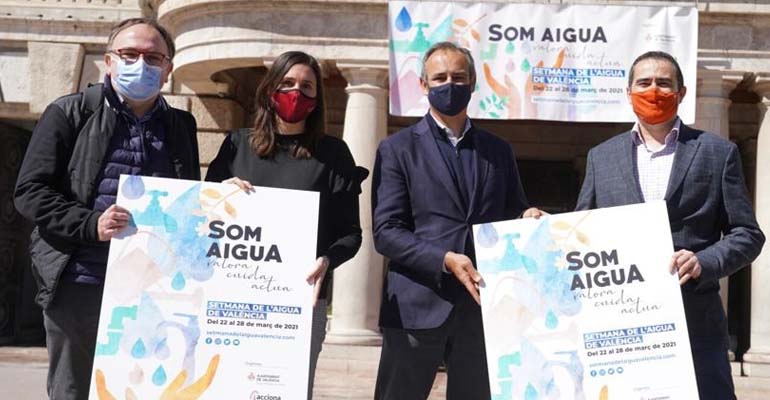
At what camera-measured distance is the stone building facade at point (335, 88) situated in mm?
11906

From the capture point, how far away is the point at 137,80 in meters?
4.06

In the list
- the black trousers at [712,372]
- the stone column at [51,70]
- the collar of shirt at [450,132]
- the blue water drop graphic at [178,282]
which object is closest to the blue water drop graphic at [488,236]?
the collar of shirt at [450,132]

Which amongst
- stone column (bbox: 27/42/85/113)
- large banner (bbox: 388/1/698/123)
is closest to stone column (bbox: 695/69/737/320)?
large banner (bbox: 388/1/698/123)

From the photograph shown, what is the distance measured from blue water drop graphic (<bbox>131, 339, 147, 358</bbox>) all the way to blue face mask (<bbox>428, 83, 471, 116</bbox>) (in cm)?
164

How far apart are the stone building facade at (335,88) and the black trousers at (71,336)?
7.98 metres

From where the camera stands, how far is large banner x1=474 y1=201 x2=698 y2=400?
3.68 m

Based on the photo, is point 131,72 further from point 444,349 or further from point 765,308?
point 765,308

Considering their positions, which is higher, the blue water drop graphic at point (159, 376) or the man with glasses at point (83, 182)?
the man with glasses at point (83, 182)

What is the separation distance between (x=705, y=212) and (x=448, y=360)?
129 centimetres

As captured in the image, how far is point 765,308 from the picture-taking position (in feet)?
A: 38.7

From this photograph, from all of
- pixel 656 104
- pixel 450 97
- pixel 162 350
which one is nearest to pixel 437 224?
pixel 450 97

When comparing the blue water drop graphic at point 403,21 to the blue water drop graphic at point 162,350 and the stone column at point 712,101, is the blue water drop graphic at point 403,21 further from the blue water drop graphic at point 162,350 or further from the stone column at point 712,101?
the blue water drop graphic at point 162,350

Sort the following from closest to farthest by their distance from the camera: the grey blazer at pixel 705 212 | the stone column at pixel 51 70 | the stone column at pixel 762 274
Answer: the grey blazer at pixel 705 212 → the stone column at pixel 762 274 → the stone column at pixel 51 70

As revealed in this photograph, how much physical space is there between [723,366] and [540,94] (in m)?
7.99
